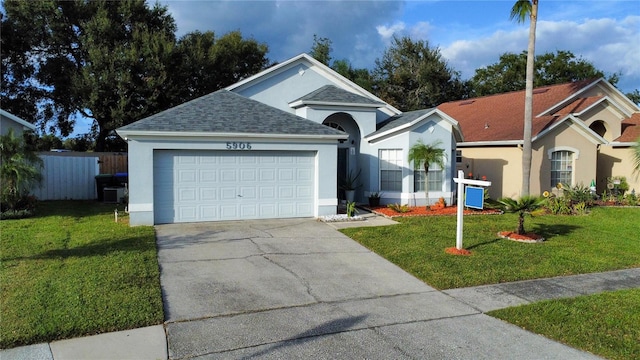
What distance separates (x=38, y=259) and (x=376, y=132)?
12106mm

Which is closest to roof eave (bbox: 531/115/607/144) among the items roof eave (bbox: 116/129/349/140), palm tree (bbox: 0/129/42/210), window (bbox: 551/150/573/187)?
window (bbox: 551/150/573/187)

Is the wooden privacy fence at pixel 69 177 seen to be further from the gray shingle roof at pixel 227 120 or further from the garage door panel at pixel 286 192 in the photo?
the garage door panel at pixel 286 192

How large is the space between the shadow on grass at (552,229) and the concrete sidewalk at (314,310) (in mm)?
3383

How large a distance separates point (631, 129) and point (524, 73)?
79.3ft

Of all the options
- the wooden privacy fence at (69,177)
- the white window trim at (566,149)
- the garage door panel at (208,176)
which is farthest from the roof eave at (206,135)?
the white window trim at (566,149)

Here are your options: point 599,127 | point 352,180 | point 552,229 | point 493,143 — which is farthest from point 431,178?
point 599,127

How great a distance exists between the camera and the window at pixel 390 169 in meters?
17.3

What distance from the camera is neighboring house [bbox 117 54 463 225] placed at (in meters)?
13.2

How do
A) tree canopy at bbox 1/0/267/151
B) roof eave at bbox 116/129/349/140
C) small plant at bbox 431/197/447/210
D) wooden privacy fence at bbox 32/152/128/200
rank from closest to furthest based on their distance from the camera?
roof eave at bbox 116/129/349/140, small plant at bbox 431/197/447/210, wooden privacy fence at bbox 32/152/128/200, tree canopy at bbox 1/0/267/151

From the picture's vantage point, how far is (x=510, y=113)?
23.6 meters

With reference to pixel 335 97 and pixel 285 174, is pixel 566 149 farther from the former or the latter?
pixel 285 174

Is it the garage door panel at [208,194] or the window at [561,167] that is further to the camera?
the window at [561,167]

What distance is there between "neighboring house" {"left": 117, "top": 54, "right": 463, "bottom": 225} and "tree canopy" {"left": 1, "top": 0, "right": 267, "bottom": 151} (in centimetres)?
1263

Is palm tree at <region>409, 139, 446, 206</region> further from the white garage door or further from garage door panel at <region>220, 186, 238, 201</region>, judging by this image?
garage door panel at <region>220, 186, 238, 201</region>
